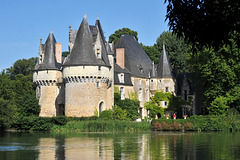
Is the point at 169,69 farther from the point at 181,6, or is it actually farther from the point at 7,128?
the point at 181,6

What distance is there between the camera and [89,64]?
140 feet

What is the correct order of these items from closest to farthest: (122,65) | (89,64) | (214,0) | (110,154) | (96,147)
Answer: (214,0) < (110,154) < (96,147) < (89,64) < (122,65)

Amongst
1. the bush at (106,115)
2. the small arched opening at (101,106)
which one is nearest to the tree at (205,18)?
the bush at (106,115)

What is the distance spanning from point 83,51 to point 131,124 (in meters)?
9.20

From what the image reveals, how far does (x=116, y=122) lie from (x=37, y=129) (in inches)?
318

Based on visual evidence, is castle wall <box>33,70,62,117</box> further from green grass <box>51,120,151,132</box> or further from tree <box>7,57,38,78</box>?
tree <box>7,57,38,78</box>

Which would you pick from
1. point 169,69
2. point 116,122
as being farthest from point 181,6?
point 169,69

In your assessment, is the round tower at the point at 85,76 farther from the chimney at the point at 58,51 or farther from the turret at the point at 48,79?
the chimney at the point at 58,51

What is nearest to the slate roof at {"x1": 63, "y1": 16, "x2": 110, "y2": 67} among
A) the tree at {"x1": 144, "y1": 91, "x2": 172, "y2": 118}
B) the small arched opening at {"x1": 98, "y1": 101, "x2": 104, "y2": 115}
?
the small arched opening at {"x1": 98, "y1": 101, "x2": 104, "y2": 115}

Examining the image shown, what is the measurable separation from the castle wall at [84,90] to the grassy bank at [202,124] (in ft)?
21.5

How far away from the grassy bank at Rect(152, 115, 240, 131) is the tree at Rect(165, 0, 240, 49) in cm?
2739

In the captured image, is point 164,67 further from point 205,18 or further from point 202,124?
point 205,18

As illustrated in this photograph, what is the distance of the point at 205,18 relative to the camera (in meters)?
11.9

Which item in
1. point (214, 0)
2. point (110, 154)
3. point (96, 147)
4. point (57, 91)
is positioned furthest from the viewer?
point (57, 91)
